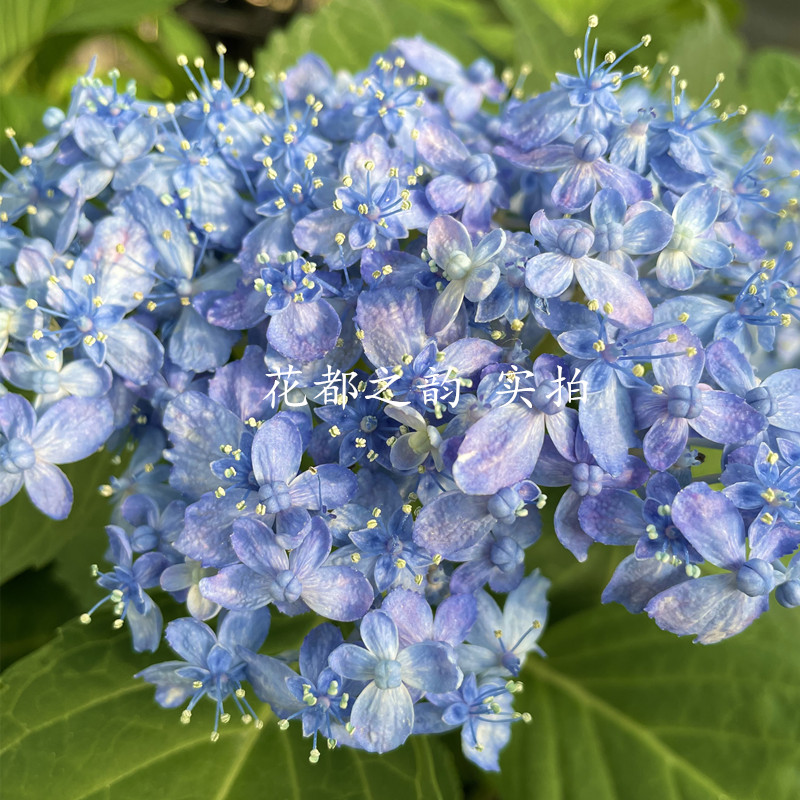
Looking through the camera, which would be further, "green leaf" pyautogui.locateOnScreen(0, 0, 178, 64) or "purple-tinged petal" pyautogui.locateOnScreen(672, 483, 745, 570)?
"green leaf" pyautogui.locateOnScreen(0, 0, 178, 64)

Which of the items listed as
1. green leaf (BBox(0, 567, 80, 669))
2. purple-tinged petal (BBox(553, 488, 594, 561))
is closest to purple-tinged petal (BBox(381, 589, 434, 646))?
purple-tinged petal (BBox(553, 488, 594, 561))

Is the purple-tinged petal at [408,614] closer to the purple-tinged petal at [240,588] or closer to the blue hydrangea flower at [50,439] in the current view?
the purple-tinged petal at [240,588]

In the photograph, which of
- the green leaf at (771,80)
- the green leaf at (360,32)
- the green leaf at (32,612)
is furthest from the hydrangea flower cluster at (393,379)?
the green leaf at (771,80)

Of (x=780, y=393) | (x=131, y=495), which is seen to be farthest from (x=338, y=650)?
(x=780, y=393)

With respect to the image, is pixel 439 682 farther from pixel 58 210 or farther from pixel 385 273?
pixel 58 210

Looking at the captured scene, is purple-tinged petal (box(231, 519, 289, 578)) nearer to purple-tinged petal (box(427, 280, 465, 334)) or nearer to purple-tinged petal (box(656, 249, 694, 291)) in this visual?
purple-tinged petal (box(427, 280, 465, 334))

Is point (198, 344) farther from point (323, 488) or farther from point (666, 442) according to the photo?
point (666, 442)
